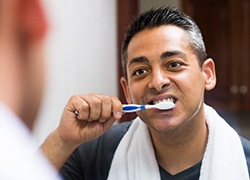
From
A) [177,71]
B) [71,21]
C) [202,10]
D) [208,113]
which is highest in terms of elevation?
[202,10]

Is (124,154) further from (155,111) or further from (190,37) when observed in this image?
(190,37)

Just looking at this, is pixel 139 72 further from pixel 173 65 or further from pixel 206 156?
pixel 206 156

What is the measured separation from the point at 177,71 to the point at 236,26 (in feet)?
4.07

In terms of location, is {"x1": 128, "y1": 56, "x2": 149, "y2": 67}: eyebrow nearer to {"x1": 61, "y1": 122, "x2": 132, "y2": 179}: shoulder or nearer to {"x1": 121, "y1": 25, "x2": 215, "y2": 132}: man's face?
{"x1": 121, "y1": 25, "x2": 215, "y2": 132}: man's face

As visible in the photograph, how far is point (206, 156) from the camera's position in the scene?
80 centimetres

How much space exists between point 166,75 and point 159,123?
111 millimetres

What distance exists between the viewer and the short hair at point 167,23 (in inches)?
33.4

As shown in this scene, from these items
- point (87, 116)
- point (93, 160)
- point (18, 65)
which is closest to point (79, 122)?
point (87, 116)

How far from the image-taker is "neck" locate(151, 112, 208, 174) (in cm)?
83

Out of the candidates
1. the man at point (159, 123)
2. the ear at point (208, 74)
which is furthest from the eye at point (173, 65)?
the ear at point (208, 74)

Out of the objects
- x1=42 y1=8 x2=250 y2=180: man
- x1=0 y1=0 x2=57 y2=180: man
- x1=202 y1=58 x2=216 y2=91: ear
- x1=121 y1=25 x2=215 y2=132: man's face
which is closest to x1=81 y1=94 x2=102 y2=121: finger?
x1=42 y1=8 x2=250 y2=180: man

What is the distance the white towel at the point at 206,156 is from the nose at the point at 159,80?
18 cm

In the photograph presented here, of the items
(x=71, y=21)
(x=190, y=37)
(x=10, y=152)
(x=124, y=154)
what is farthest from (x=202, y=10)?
(x=10, y=152)

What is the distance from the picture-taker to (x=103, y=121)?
79 cm
